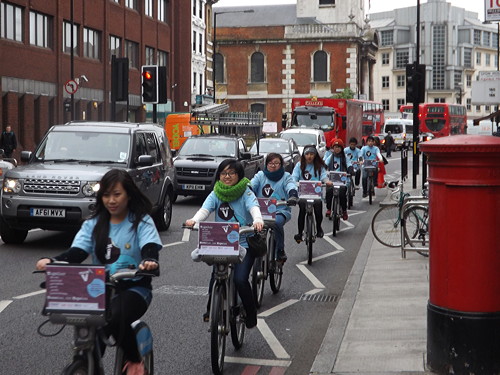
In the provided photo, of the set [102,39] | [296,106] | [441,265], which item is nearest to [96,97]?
[102,39]

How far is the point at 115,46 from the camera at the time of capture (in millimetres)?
49562

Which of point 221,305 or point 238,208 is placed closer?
point 221,305

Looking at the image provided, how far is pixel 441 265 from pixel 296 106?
38357 millimetres

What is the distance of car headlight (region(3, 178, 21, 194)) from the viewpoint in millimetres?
13156

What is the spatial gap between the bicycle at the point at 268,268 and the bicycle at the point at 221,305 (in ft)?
4.73

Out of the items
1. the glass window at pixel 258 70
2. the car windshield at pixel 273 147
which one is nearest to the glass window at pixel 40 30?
the car windshield at pixel 273 147

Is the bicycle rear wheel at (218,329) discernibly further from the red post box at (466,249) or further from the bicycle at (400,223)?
the bicycle at (400,223)

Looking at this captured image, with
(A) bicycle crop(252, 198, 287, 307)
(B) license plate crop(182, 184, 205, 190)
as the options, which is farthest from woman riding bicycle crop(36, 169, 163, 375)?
(B) license plate crop(182, 184, 205, 190)

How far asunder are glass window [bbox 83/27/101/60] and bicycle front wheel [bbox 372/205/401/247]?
33.6 meters

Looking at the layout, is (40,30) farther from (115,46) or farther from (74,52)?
(115,46)

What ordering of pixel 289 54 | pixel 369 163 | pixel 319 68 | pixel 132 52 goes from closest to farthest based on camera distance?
pixel 369 163 < pixel 132 52 < pixel 319 68 < pixel 289 54

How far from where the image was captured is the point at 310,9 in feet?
287

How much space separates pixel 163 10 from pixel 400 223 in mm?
47609

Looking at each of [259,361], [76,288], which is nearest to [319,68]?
[259,361]
